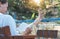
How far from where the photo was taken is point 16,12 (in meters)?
1.90

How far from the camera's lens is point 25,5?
1894 mm

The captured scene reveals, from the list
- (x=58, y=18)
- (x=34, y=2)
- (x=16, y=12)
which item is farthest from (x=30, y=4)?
(x=58, y=18)

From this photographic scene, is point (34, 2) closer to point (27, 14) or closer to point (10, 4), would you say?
point (27, 14)

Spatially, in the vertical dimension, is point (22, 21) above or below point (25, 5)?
below

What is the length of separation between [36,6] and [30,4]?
72 mm

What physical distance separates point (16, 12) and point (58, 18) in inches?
18.9

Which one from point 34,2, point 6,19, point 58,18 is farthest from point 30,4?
point 6,19

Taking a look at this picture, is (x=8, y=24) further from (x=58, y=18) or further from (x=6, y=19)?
(x=58, y=18)

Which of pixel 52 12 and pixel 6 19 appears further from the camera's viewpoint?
pixel 52 12

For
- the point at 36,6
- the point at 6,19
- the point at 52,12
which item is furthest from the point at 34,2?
the point at 6,19

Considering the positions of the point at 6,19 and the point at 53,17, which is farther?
the point at 53,17

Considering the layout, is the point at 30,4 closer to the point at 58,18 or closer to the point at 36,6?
the point at 36,6

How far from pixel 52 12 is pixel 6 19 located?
0.85 meters

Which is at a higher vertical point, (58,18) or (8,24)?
(8,24)
